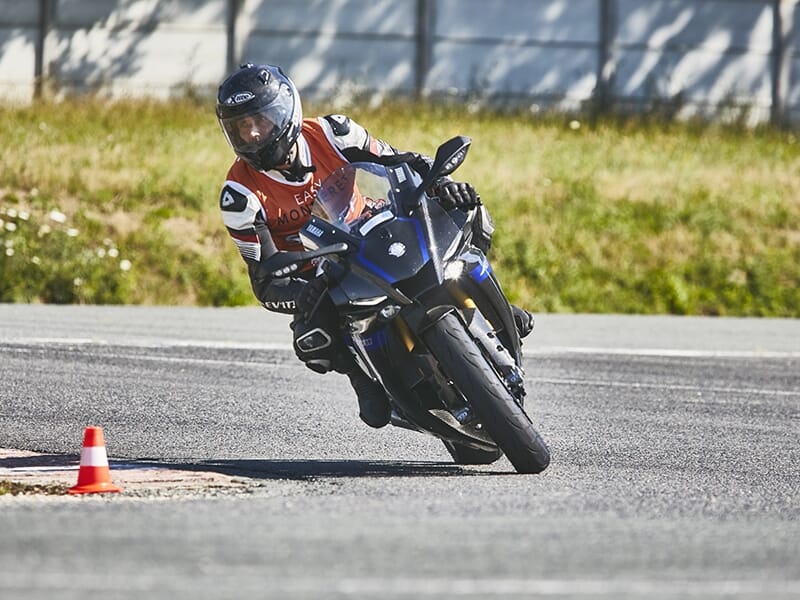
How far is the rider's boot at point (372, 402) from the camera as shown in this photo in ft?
25.2

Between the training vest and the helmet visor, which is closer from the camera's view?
the helmet visor

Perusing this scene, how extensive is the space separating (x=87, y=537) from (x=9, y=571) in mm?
572

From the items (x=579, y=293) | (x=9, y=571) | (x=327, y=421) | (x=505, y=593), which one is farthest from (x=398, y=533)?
(x=579, y=293)

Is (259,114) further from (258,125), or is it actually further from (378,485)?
(378,485)

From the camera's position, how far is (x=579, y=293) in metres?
19.2

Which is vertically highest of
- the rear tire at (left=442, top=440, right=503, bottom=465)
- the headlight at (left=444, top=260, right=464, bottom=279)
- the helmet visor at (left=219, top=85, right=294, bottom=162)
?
the helmet visor at (left=219, top=85, right=294, bottom=162)

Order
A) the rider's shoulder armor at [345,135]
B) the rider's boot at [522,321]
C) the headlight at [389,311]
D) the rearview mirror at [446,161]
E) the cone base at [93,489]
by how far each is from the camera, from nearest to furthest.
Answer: the cone base at [93,489] → the headlight at [389,311] → the rearview mirror at [446,161] → the rider's boot at [522,321] → the rider's shoulder armor at [345,135]

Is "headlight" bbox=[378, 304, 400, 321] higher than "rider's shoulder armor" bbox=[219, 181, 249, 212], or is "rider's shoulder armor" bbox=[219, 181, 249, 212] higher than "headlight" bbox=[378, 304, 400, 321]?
"rider's shoulder armor" bbox=[219, 181, 249, 212]

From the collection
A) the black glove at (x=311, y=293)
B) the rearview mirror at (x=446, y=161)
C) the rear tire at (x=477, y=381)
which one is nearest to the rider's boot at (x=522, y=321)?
the rear tire at (x=477, y=381)

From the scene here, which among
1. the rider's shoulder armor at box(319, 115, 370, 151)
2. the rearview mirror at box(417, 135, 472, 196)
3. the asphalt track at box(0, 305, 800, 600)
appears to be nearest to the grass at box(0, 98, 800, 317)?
the asphalt track at box(0, 305, 800, 600)

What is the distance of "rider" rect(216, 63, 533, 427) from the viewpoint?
7.52 metres

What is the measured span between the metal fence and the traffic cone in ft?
59.8

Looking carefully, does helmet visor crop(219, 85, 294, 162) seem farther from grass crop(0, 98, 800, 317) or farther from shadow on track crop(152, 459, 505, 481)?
grass crop(0, 98, 800, 317)

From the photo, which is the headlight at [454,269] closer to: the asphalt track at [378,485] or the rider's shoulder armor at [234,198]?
the asphalt track at [378,485]
